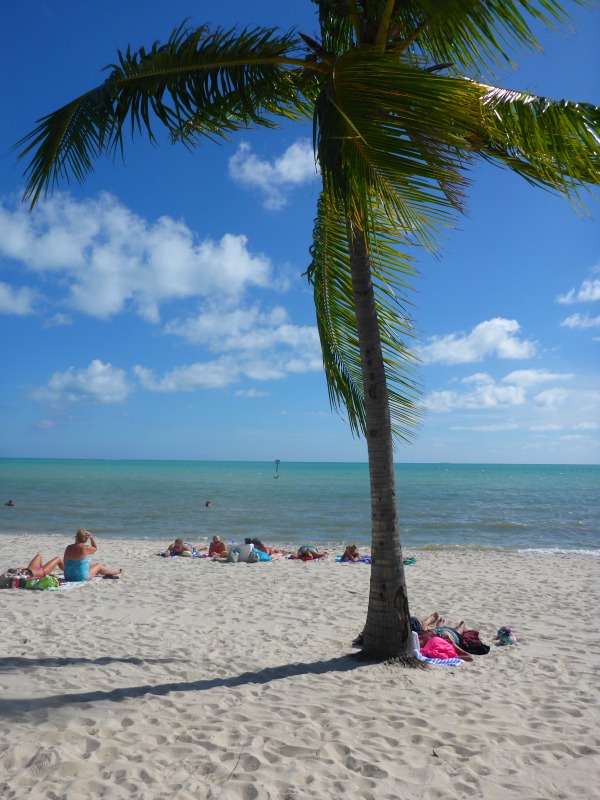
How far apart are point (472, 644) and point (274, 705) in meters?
2.78

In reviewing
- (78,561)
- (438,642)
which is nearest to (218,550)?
(78,561)

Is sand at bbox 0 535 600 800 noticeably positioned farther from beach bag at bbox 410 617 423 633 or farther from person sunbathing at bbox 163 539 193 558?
person sunbathing at bbox 163 539 193 558

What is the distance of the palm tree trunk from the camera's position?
18.4 ft

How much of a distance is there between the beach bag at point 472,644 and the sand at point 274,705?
0.17 metres

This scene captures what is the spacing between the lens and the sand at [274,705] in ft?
11.4

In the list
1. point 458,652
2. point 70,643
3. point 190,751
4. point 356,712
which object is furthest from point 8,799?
point 458,652

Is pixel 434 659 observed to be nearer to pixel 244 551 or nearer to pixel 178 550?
pixel 244 551

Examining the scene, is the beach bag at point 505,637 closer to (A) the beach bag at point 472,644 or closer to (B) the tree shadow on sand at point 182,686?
(A) the beach bag at point 472,644

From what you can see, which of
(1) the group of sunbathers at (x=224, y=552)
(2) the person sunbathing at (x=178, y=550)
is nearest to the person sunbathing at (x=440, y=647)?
(1) the group of sunbathers at (x=224, y=552)

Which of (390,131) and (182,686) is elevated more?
(390,131)

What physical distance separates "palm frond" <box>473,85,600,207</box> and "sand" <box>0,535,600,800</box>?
148 inches

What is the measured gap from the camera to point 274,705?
4.61 meters

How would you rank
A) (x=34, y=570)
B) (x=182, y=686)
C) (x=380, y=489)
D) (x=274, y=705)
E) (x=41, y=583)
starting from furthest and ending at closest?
(x=34, y=570) < (x=41, y=583) < (x=380, y=489) < (x=182, y=686) < (x=274, y=705)

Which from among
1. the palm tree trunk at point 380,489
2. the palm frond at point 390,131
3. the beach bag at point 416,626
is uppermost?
the palm frond at point 390,131
